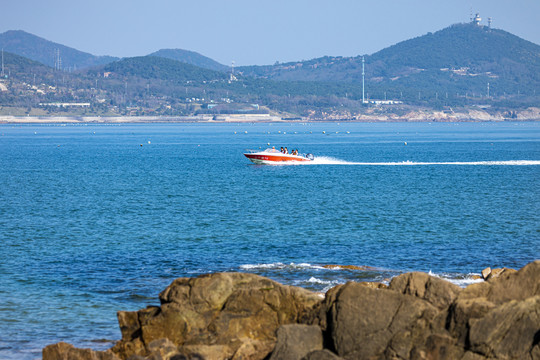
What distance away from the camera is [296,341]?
53.9 ft

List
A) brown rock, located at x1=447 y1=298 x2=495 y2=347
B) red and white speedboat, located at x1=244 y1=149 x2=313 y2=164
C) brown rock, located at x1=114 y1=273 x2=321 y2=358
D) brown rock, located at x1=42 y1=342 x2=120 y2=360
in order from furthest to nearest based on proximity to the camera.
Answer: red and white speedboat, located at x1=244 y1=149 x2=313 y2=164
brown rock, located at x1=114 y1=273 x2=321 y2=358
brown rock, located at x1=42 y1=342 x2=120 y2=360
brown rock, located at x1=447 y1=298 x2=495 y2=347

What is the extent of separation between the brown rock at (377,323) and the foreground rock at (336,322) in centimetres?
2

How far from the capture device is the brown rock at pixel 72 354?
17.1 metres

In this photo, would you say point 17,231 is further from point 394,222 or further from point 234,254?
point 394,222

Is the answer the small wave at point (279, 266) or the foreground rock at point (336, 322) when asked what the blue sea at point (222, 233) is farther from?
the foreground rock at point (336, 322)

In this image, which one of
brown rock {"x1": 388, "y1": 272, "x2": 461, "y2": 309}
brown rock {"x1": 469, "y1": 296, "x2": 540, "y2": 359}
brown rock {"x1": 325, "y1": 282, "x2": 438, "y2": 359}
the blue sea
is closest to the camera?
brown rock {"x1": 469, "y1": 296, "x2": 540, "y2": 359}

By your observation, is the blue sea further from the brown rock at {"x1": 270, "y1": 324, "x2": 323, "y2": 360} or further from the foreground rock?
the brown rock at {"x1": 270, "y1": 324, "x2": 323, "y2": 360}

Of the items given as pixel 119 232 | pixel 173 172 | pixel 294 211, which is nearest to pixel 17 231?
pixel 119 232

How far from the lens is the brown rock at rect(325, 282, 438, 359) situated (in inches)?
635

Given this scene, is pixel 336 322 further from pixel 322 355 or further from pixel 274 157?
pixel 274 157

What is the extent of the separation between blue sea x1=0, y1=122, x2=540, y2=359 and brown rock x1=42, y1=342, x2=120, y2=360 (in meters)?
3.14

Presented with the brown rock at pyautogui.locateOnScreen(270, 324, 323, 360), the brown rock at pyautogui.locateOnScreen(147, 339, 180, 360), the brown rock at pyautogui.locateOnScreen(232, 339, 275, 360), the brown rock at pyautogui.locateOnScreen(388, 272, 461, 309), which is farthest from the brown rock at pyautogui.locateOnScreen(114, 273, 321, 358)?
the brown rock at pyautogui.locateOnScreen(388, 272, 461, 309)

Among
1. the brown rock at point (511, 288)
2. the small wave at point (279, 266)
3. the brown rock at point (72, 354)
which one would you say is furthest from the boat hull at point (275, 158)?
the brown rock at point (72, 354)

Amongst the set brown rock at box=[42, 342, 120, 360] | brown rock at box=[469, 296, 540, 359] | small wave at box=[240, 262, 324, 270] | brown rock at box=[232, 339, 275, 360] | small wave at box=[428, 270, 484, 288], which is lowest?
small wave at box=[240, 262, 324, 270]
